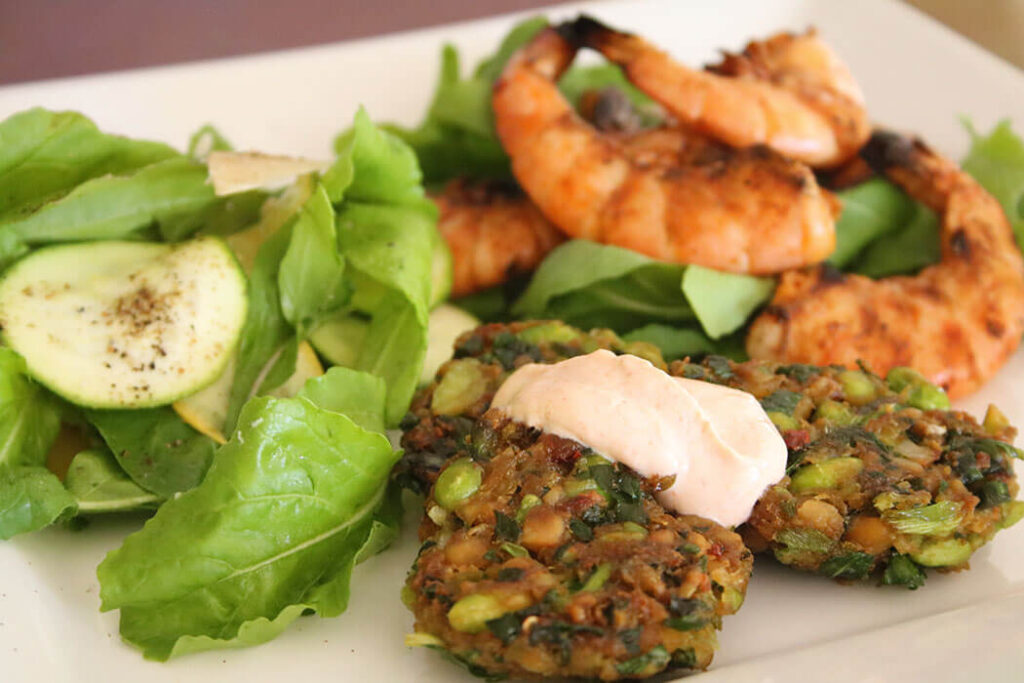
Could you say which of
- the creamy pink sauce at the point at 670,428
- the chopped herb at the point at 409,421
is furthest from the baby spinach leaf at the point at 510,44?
the creamy pink sauce at the point at 670,428

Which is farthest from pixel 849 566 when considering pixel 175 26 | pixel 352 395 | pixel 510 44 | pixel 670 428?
pixel 175 26

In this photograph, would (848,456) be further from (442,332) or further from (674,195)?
(442,332)

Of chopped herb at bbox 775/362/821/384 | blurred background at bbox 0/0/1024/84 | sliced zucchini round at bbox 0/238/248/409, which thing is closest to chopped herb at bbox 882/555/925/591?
chopped herb at bbox 775/362/821/384

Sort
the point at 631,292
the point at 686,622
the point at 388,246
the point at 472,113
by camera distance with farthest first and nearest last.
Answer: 1. the point at 472,113
2. the point at 631,292
3. the point at 388,246
4. the point at 686,622

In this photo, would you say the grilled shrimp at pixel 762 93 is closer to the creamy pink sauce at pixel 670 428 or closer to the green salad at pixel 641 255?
the green salad at pixel 641 255

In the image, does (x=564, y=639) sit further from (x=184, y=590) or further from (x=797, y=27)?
(x=797, y=27)

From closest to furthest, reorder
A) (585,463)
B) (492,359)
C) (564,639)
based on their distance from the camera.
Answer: (564,639), (585,463), (492,359)

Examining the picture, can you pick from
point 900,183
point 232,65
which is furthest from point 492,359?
point 232,65
